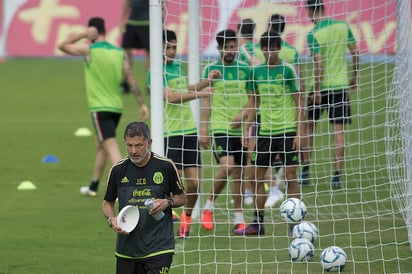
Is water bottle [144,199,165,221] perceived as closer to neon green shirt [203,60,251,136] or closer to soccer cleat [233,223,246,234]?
soccer cleat [233,223,246,234]

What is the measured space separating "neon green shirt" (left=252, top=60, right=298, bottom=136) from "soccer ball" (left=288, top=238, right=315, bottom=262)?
1754 millimetres

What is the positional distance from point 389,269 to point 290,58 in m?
3.67

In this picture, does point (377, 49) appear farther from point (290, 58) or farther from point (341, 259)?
point (341, 259)

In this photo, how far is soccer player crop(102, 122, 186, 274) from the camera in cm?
724

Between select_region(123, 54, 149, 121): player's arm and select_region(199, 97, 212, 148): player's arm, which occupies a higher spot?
select_region(123, 54, 149, 121): player's arm

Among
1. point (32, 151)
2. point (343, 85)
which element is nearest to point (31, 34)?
point (32, 151)

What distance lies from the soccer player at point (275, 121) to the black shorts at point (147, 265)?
3428 mm

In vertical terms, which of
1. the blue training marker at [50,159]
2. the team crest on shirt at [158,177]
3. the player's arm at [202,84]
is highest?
the player's arm at [202,84]

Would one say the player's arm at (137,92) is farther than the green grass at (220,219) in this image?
Yes

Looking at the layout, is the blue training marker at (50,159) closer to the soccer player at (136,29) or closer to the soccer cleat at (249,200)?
the soccer cleat at (249,200)

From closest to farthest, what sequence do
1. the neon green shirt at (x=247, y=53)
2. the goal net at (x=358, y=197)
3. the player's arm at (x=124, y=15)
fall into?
the goal net at (x=358, y=197)
the neon green shirt at (x=247, y=53)
the player's arm at (x=124, y=15)

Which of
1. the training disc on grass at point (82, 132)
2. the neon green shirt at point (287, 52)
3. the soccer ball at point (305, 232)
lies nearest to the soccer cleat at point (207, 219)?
the soccer ball at point (305, 232)

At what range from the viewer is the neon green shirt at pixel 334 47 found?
1245 centimetres

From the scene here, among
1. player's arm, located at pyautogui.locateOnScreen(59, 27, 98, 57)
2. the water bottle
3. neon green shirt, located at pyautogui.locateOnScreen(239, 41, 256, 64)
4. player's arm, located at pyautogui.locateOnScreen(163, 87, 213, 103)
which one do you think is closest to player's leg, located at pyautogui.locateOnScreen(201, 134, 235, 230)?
player's arm, located at pyautogui.locateOnScreen(163, 87, 213, 103)
